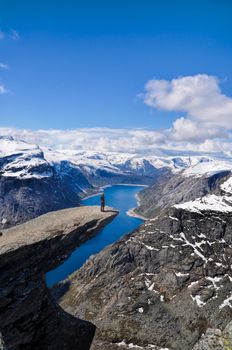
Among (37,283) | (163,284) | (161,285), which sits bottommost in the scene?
(161,285)

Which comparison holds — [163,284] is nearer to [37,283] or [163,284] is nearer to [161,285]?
[161,285]

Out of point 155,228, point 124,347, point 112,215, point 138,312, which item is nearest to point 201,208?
point 155,228

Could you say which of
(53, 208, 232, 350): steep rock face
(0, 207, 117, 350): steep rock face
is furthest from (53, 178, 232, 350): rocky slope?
(0, 207, 117, 350): steep rock face

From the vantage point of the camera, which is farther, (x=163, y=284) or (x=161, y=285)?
(x=163, y=284)

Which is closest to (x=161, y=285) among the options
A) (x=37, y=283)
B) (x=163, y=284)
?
(x=163, y=284)

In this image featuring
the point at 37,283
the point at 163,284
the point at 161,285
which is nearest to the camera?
the point at 37,283

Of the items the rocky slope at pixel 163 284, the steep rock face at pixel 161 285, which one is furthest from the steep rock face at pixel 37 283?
the steep rock face at pixel 161 285

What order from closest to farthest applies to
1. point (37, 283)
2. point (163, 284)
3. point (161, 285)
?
1. point (37, 283)
2. point (161, 285)
3. point (163, 284)

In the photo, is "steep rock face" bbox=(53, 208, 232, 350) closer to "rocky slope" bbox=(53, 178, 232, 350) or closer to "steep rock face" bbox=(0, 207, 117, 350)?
"rocky slope" bbox=(53, 178, 232, 350)

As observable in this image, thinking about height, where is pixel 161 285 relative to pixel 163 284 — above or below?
below
